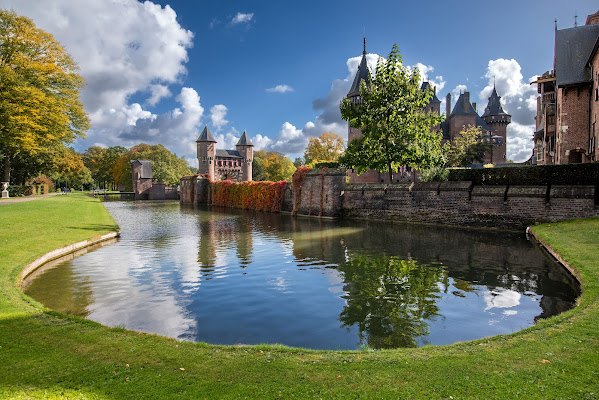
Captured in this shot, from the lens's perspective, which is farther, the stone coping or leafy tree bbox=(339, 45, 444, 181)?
leafy tree bbox=(339, 45, 444, 181)

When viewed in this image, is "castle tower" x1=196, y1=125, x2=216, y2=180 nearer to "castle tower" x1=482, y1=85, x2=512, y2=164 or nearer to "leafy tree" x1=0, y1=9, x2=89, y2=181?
"leafy tree" x1=0, y1=9, x2=89, y2=181

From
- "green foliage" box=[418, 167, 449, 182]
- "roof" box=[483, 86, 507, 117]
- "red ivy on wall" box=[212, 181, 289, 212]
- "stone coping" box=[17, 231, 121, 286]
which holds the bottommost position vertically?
"stone coping" box=[17, 231, 121, 286]

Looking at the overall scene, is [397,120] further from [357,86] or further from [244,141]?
[244,141]

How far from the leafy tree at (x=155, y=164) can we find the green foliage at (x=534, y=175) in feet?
215

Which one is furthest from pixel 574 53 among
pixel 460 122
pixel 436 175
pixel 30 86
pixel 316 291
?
pixel 30 86

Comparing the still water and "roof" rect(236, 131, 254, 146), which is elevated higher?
"roof" rect(236, 131, 254, 146)

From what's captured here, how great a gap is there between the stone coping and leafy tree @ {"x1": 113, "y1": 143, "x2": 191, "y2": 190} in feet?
202

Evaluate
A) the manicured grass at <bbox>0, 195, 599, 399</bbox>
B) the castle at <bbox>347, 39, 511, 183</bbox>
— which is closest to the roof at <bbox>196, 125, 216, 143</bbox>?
the castle at <bbox>347, 39, 511, 183</bbox>

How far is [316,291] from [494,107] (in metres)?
72.2

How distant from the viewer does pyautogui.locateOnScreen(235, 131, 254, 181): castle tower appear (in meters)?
79.6

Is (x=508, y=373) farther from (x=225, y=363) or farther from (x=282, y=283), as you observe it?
(x=282, y=283)

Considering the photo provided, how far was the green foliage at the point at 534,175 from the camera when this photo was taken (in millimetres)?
16000

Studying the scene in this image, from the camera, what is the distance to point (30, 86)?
2859cm

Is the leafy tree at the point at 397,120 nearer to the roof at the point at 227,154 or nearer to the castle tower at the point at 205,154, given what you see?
the castle tower at the point at 205,154
